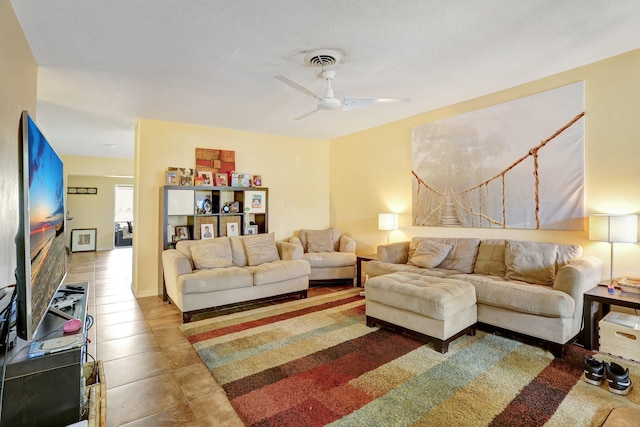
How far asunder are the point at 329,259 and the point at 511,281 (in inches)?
97.0

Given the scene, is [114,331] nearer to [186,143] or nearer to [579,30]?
[186,143]

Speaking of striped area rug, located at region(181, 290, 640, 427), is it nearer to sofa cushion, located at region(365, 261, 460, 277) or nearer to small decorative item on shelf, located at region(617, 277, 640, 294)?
small decorative item on shelf, located at region(617, 277, 640, 294)

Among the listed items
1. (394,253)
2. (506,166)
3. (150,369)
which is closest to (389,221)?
(394,253)

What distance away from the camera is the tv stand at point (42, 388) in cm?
116

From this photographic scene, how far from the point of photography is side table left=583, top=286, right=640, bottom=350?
2516mm

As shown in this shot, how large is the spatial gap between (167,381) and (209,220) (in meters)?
2.87

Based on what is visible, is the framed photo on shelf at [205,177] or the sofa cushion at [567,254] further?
the framed photo on shelf at [205,177]

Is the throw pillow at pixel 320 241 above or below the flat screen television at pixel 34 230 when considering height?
below

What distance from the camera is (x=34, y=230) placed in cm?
134

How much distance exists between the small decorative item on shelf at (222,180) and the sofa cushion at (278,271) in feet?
5.24

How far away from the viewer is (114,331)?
126 inches

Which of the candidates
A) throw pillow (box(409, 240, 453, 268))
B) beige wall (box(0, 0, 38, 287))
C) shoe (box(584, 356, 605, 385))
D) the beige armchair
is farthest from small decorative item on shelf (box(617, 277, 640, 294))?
beige wall (box(0, 0, 38, 287))

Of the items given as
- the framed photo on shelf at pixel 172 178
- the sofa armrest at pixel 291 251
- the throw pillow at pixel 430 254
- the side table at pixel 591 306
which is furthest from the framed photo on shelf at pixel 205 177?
the side table at pixel 591 306

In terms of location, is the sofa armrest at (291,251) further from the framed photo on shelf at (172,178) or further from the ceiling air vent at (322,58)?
the ceiling air vent at (322,58)
